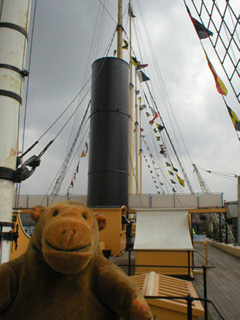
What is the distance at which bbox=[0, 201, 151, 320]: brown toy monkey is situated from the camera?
5.14 feet

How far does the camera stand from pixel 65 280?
174 centimetres

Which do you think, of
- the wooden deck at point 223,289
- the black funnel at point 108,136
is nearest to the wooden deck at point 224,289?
the wooden deck at point 223,289

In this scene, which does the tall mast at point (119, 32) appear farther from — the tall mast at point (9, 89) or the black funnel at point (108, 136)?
the tall mast at point (9, 89)

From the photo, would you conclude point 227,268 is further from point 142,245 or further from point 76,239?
point 76,239

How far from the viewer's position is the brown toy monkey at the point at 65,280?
5.14 ft

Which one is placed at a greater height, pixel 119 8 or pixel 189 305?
pixel 119 8

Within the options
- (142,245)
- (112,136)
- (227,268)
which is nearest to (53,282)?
(142,245)

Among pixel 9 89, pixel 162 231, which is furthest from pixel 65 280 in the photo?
pixel 162 231

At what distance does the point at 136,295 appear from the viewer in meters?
1.58

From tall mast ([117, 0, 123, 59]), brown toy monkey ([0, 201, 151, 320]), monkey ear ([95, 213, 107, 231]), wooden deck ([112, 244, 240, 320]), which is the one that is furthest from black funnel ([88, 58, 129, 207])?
brown toy monkey ([0, 201, 151, 320])

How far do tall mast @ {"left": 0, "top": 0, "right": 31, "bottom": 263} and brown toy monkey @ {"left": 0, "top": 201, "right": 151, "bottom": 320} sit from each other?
2.20 metres

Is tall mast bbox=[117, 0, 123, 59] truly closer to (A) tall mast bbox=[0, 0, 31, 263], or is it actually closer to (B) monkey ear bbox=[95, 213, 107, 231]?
(A) tall mast bbox=[0, 0, 31, 263]

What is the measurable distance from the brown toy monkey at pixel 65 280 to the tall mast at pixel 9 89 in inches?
86.8

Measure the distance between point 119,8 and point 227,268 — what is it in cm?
1400
